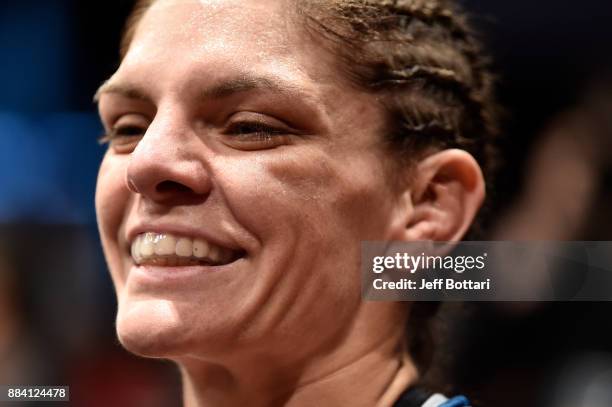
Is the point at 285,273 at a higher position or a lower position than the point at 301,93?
lower

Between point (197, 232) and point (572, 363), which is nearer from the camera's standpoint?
point (197, 232)

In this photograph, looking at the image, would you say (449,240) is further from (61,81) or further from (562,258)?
(61,81)

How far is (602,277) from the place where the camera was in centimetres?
94

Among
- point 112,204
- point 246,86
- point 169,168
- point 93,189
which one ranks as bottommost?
Answer: point 93,189

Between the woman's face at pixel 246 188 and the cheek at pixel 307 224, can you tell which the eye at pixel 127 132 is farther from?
the cheek at pixel 307 224

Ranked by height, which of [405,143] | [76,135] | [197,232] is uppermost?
[405,143]

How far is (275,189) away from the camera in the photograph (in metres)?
0.84

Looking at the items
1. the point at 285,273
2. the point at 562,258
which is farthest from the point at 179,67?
the point at 562,258

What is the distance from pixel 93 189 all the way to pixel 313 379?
1.56 ft

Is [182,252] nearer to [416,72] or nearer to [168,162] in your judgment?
[168,162]

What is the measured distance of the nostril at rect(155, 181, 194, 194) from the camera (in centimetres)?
85

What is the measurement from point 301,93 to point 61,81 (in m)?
0.45

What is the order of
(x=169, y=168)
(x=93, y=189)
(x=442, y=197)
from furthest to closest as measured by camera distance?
1. (x=93, y=189)
2. (x=442, y=197)
3. (x=169, y=168)

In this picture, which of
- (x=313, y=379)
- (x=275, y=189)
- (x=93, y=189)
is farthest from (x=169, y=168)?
(x=93, y=189)
